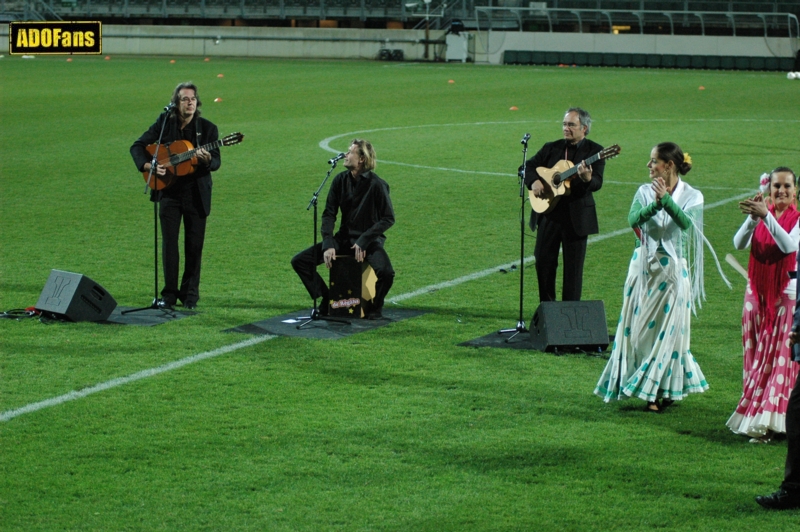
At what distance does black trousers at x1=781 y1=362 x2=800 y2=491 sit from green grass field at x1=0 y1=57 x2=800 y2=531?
16cm

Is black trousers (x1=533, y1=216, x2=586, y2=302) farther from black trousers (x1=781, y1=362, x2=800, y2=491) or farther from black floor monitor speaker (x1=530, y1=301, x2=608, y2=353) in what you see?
black trousers (x1=781, y1=362, x2=800, y2=491)

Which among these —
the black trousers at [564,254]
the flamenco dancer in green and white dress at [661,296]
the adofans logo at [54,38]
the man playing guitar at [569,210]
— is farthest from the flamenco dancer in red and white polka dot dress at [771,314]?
the adofans logo at [54,38]

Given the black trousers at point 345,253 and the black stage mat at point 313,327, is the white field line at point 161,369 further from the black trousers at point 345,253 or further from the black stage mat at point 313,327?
the black trousers at point 345,253

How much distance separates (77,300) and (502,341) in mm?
3640

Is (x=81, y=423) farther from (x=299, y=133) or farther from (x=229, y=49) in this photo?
(x=229, y=49)

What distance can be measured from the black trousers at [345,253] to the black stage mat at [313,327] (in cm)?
22

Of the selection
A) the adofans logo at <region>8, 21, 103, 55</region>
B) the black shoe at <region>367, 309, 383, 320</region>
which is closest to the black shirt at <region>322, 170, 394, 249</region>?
the black shoe at <region>367, 309, 383, 320</region>

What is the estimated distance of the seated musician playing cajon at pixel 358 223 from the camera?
1041 cm

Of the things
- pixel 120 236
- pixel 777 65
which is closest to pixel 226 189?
pixel 120 236

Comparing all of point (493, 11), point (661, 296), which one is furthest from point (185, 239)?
point (493, 11)

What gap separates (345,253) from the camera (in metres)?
10.6

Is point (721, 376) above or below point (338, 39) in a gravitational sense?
below

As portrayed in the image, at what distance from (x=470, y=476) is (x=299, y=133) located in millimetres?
19050

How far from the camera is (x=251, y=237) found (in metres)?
14.3
